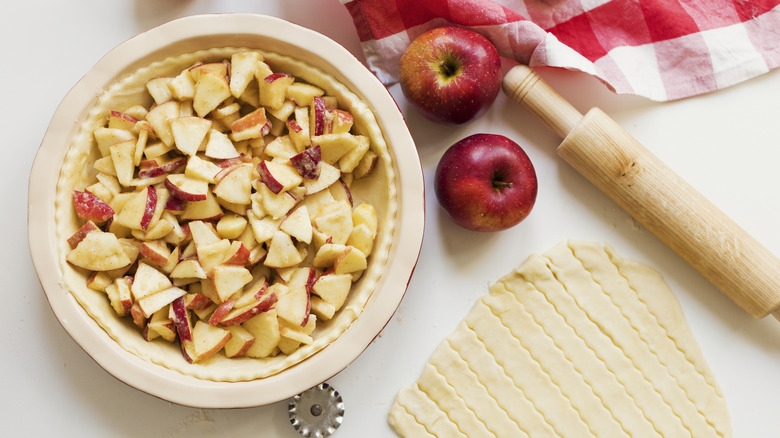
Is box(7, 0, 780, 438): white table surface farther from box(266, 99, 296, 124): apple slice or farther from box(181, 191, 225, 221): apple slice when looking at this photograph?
box(181, 191, 225, 221): apple slice

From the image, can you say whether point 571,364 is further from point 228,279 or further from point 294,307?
point 228,279

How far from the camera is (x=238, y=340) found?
1.32 metres

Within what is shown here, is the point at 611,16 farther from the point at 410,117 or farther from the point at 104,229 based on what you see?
the point at 104,229

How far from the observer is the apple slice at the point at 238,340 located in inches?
51.8

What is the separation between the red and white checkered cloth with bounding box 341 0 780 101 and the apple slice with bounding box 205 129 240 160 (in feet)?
1.40

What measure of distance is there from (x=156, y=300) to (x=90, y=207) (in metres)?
0.25

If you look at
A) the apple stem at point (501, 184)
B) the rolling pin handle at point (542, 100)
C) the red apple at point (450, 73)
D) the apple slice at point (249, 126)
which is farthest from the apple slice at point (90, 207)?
the rolling pin handle at point (542, 100)

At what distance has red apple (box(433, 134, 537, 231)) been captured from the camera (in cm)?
142

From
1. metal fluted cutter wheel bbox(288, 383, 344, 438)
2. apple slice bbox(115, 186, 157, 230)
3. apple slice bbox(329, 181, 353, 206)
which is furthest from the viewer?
metal fluted cutter wheel bbox(288, 383, 344, 438)

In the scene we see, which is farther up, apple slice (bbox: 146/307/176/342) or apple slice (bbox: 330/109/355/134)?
apple slice (bbox: 330/109/355/134)

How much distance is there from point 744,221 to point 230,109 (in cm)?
134

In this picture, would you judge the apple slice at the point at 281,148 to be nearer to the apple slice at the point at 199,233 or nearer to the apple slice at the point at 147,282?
the apple slice at the point at 199,233

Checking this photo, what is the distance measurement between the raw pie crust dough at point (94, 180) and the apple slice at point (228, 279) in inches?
6.6

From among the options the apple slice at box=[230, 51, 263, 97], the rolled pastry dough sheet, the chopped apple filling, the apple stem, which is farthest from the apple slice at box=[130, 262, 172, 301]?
the apple stem
